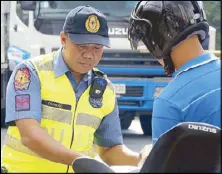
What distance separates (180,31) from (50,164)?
1.26 metres

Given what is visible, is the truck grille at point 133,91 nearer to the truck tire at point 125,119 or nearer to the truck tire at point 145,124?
the truck tire at point 125,119

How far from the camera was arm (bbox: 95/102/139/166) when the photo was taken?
11.8 ft

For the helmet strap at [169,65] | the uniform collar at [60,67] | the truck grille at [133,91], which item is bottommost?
the truck grille at [133,91]

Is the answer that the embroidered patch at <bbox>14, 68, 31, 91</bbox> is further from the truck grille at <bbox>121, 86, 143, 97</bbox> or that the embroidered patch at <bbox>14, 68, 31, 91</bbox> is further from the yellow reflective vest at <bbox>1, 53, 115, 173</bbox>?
the truck grille at <bbox>121, 86, 143, 97</bbox>

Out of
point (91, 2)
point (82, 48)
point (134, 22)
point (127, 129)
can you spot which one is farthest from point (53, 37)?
point (134, 22)

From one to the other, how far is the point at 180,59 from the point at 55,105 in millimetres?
1165

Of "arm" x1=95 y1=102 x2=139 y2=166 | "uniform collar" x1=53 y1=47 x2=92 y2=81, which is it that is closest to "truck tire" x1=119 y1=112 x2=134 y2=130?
"arm" x1=95 y1=102 x2=139 y2=166

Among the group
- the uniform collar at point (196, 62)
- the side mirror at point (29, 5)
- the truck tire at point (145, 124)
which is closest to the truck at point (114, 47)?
the side mirror at point (29, 5)

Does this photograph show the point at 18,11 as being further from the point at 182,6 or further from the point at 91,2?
the point at 182,6

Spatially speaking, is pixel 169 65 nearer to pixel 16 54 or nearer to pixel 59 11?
pixel 59 11

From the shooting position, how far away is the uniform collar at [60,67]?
3.45 metres

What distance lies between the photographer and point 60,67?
3.47 metres

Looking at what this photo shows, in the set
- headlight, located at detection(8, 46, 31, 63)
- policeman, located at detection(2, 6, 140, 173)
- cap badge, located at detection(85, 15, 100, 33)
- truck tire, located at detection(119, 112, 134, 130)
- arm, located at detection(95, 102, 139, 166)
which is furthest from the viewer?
truck tire, located at detection(119, 112, 134, 130)

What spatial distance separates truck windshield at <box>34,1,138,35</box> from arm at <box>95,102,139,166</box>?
7.73 meters
